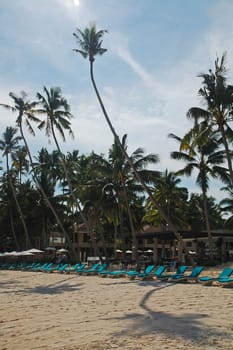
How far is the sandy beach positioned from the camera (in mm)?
6570

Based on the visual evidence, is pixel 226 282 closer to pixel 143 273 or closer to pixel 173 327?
pixel 143 273

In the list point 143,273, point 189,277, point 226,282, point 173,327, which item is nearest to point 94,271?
point 143,273

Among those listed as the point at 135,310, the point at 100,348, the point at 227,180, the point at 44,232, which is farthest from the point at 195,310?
the point at 44,232

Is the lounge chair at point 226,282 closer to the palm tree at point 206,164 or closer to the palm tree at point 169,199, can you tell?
the palm tree at point 206,164

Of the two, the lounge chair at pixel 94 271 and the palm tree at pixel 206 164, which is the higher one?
the palm tree at pixel 206 164

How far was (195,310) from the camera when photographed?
9641 millimetres

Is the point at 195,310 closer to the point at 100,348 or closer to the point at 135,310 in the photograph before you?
the point at 135,310

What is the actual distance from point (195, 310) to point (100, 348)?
13.2 ft

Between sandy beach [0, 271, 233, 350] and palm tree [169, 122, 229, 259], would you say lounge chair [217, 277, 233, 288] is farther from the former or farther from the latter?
palm tree [169, 122, 229, 259]

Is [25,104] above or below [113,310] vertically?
above

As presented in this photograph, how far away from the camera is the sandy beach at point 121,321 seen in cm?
657

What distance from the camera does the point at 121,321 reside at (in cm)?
849

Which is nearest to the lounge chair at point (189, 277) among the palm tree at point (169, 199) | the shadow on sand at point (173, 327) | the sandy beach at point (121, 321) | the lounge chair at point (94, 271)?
the sandy beach at point (121, 321)

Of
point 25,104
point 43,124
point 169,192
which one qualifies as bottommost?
point 169,192
